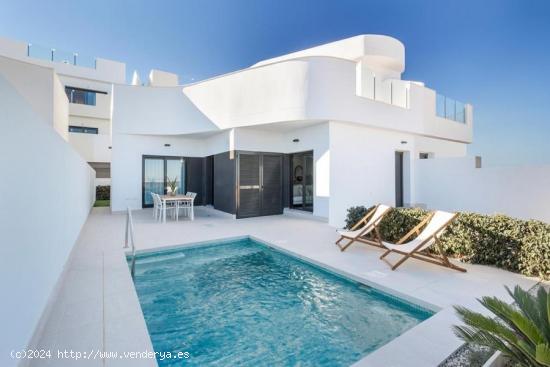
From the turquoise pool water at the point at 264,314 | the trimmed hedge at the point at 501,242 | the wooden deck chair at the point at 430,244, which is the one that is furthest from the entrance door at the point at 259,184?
the wooden deck chair at the point at 430,244

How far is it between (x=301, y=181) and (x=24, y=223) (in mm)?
10725

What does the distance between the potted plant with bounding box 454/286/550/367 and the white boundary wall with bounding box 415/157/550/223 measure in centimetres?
957

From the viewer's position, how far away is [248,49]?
16.2 metres

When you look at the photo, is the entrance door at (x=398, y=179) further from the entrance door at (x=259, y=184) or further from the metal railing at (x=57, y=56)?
the metal railing at (x=57, y=56)

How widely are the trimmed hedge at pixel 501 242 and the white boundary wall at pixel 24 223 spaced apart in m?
6.82

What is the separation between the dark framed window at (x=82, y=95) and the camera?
2430cm

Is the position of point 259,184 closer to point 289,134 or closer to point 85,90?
point 289,134

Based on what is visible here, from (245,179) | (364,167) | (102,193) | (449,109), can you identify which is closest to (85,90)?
(102,193)

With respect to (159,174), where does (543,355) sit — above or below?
below

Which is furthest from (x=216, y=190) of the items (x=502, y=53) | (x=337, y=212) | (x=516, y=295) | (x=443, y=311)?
(x=502, y=53)

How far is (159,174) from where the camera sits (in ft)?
45.6

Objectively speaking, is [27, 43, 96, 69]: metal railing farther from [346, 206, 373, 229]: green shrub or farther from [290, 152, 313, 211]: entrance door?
[346, 206, 373, 229]: green shrub

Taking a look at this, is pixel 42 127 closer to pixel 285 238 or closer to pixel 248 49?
pixel 285 238

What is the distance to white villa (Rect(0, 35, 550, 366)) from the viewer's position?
8.87 ft
